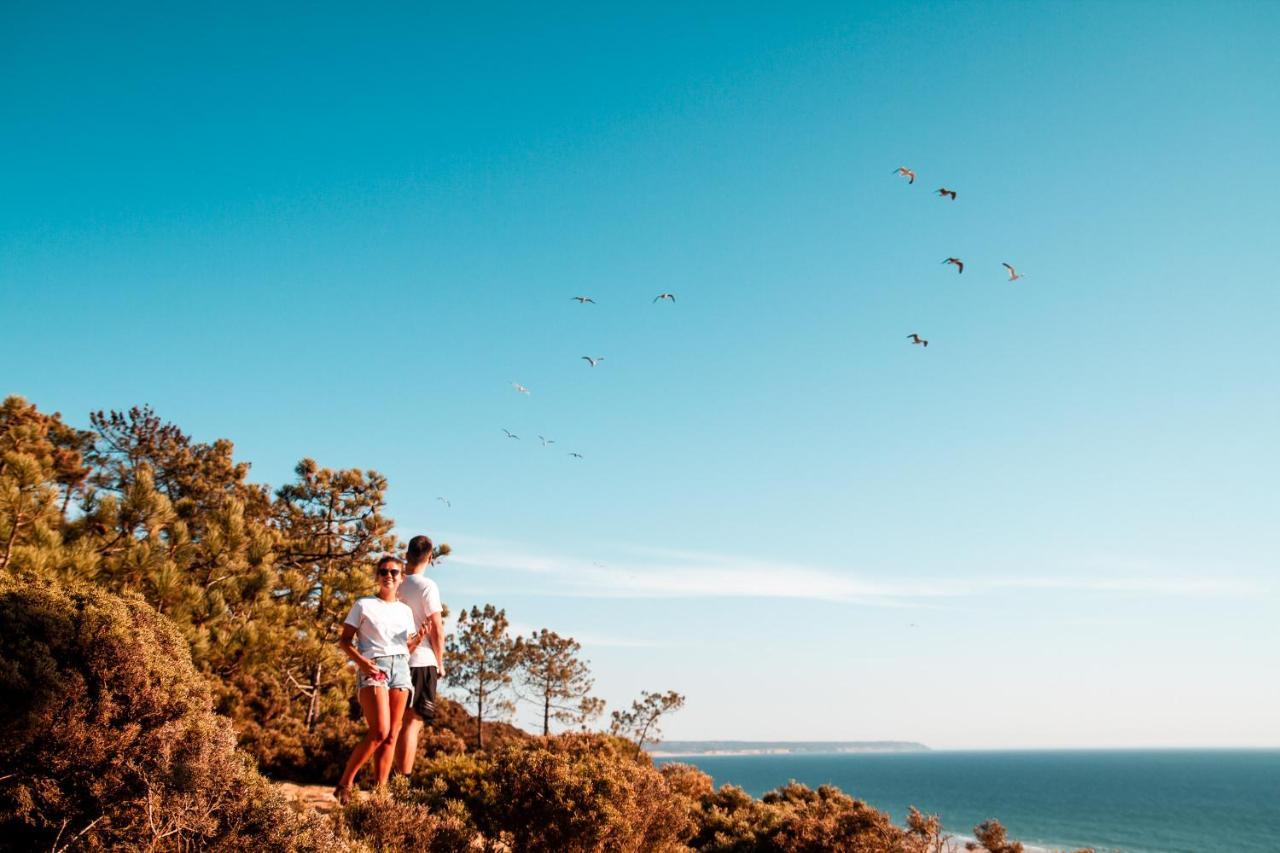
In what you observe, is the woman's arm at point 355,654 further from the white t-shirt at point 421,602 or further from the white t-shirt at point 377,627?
the white t-shirt at point 421,602

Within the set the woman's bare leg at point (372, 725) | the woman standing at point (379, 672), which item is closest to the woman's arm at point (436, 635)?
the woman standing at point (379, 672)

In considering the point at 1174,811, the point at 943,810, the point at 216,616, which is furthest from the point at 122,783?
the point at 1174,811

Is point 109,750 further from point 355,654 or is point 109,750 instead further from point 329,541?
point 329,541

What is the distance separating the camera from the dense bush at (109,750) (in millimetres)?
3803

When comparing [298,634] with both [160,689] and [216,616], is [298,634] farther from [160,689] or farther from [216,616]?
[160,689]

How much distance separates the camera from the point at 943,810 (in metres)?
95.6

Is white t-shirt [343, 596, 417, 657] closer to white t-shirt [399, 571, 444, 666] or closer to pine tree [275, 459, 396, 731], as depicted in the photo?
white t-shirt [399, 571, 444, 666]

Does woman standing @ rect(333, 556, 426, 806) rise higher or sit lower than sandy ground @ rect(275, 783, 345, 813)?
higher

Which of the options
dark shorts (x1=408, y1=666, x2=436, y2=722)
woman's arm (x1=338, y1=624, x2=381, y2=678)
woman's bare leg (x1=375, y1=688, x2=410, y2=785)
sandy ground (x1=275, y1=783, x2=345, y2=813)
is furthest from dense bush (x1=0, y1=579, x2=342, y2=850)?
sandy ground (x1=275, y1=783, x2=345, y2=813)

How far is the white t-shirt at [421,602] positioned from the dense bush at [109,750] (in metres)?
1.89

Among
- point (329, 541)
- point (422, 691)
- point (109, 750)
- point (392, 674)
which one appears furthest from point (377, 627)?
point (329, 541)

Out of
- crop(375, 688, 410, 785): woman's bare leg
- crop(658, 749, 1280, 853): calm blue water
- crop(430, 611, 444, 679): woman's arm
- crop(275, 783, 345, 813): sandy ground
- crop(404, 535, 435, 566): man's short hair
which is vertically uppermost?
crop(404, 535, 435, 566): man's short hair

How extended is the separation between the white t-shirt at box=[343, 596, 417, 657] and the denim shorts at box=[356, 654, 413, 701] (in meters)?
0.05

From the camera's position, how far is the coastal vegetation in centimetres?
396
